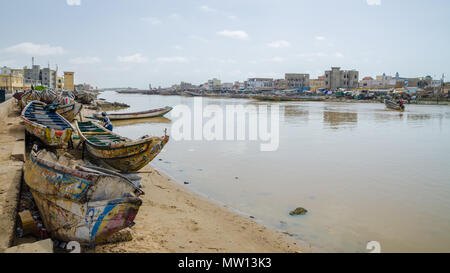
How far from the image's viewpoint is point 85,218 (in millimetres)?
4441

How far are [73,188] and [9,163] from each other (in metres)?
4.26

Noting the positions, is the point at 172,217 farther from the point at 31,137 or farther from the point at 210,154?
the point at 31,137

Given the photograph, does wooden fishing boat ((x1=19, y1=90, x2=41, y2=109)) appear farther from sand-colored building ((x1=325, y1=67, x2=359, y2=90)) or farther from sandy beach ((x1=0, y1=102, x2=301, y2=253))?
→ sand-colored building ((x1=325, y1=67, x2=359, y2=90))

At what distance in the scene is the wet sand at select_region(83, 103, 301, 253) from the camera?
518 centimetres

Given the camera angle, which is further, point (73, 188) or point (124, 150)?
point (124, 150)

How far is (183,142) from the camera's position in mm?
17469

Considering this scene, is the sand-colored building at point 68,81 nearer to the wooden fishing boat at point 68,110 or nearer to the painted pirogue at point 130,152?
the wooden fishing boat at point 68,110

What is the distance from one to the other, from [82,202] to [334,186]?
305 inches

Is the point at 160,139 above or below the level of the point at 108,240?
above

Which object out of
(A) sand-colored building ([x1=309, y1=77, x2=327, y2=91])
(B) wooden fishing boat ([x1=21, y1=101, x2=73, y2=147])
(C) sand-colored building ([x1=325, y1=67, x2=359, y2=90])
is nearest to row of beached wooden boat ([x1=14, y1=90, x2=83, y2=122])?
(B) wooden fishing boat ([x1=21, y1=101, x2=73, y2=147])
